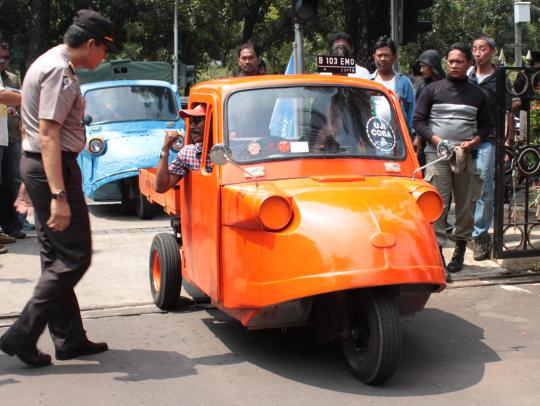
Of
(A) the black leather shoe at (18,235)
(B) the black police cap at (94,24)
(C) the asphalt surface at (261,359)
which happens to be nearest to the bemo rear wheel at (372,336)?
(C) the asphalt surface at (261,359)

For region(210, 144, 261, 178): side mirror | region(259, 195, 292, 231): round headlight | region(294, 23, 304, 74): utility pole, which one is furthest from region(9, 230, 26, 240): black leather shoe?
region(259, 195, 292, 231): round headlight

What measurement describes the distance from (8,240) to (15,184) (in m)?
0.83

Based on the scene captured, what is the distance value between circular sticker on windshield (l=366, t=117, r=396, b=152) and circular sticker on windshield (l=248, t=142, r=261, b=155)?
2.43 feet

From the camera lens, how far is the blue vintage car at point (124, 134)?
10758mm

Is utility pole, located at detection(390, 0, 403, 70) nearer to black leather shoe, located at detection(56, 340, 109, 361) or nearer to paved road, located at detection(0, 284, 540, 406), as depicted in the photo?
paved road, located at detection(0, 284, 540, 406)

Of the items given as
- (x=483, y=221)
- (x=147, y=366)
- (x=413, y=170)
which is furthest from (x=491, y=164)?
(x=147, y=366)

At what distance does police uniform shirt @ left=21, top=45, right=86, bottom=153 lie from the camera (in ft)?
15.8

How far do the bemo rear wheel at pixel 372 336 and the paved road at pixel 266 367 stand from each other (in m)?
0.11

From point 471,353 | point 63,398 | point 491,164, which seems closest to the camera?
point 63,398

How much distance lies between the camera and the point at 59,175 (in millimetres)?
4785

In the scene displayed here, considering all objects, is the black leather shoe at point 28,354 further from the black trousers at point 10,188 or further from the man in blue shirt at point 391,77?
the black trousers at point 10,188

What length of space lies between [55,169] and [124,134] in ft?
21.6

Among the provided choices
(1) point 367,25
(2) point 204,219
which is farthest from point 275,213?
(1) point 367,25

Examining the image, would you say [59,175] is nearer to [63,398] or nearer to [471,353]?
[63,398]
